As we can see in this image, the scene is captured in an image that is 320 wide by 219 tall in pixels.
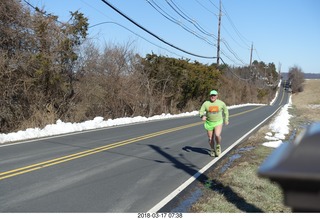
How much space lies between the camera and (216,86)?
4544 centimetres

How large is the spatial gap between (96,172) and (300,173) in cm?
713

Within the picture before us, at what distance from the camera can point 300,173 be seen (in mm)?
1482

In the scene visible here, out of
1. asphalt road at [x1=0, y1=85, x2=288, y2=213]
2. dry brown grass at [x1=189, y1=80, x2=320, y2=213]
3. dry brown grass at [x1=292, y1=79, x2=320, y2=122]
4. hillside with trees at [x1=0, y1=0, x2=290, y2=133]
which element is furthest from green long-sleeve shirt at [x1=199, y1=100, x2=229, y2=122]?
dry brown grass at [x1=292, y1=79, x2=320, y2=122]

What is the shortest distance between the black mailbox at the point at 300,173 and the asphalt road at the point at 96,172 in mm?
4409

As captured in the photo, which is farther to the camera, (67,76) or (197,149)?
(67,76)

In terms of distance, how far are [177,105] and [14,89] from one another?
20.7 meters

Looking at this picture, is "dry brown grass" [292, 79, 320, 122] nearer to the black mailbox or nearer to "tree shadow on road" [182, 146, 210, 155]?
"tree shadow on road" [182, 146, 210, 155]

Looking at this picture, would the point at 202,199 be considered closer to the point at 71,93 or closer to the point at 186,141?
the point at 186,141

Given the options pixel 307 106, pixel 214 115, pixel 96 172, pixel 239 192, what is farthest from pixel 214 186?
pixel 307 106

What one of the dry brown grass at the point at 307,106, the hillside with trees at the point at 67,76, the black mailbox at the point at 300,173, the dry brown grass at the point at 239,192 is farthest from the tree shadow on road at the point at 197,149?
the dry brown grass at the point at 307,106

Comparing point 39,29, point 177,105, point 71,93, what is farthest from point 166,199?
point 177,105

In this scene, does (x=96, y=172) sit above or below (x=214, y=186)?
above

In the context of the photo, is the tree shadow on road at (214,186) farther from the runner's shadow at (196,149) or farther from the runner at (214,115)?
the runner at (214,115)

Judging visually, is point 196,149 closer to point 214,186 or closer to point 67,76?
point 214,186
